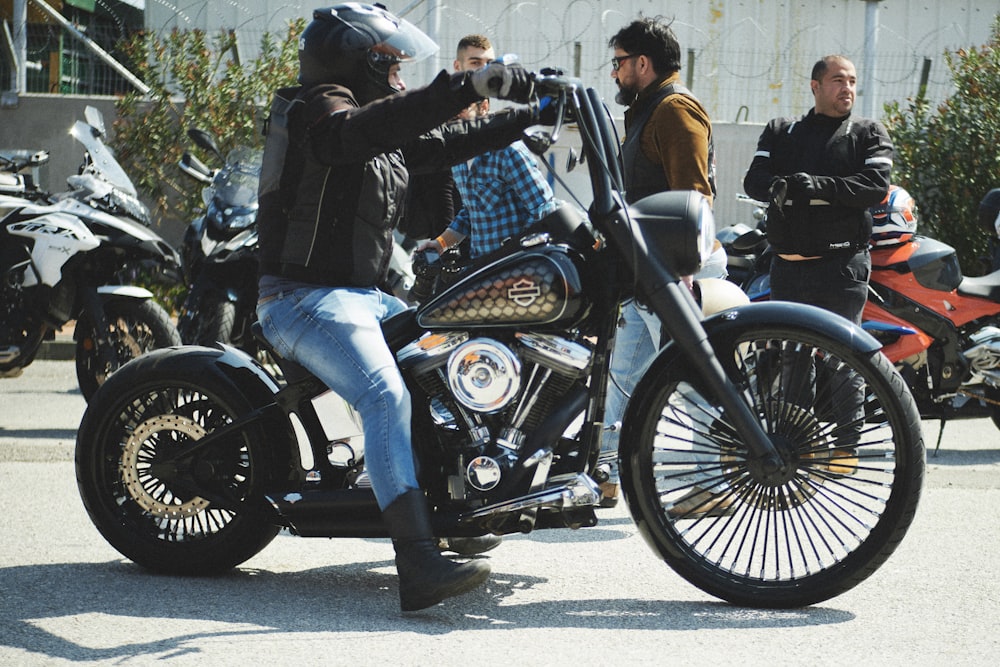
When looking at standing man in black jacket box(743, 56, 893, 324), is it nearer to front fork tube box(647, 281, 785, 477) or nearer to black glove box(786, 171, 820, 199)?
black glove box(786, 171, 820, 199)

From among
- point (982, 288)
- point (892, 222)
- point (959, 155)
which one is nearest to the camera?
point (892, 222)

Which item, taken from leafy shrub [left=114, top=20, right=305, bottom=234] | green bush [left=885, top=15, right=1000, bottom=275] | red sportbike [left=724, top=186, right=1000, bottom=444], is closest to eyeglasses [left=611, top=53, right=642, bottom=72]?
red sportbike [left=724, top=186, right=1000, bottom=444]

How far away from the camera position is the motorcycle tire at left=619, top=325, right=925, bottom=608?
3.98 m

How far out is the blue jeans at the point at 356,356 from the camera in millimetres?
4023

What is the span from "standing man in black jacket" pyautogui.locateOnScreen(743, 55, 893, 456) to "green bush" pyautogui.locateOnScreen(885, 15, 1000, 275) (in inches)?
220

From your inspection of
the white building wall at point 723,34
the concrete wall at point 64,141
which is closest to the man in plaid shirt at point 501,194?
the white building wall at point 723,34

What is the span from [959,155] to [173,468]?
8513 mm

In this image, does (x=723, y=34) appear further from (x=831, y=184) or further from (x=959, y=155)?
(x=831, y=184)

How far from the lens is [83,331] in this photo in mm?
7590

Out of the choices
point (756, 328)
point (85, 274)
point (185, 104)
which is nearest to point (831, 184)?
point (756, 328)

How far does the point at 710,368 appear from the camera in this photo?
396 cm

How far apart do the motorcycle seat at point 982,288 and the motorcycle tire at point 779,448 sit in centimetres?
336

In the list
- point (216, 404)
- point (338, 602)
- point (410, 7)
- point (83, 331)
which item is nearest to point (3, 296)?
point (83, 331)

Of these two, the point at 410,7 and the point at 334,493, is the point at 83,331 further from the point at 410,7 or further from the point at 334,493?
the point at 410,7
